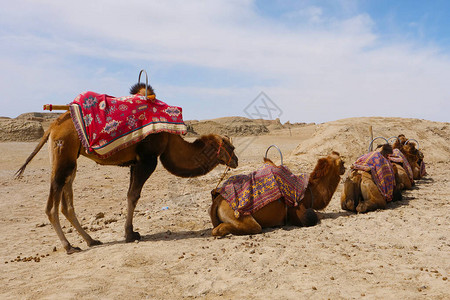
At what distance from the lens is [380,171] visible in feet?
26.0

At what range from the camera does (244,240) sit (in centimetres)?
602

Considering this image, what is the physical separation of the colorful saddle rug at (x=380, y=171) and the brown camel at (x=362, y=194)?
78 mm

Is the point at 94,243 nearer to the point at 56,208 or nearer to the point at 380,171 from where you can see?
the point at 56,208

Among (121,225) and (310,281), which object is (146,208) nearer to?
(121,225)

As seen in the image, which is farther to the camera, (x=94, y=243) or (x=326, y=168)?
(x=326, y=168)

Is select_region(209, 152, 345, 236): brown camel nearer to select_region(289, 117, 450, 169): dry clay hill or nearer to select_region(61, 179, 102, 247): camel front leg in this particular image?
select_region(61, 179, 102, 247): camel front leg

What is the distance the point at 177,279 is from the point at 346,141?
1300cm

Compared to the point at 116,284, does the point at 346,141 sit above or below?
above

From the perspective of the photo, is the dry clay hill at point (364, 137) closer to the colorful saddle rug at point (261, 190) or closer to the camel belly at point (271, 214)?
the colorful saddle rug at point (261, 190)

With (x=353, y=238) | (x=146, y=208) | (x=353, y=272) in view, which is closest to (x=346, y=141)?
(x=146, y=208)

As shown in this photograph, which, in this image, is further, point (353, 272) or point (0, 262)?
point (0, 262)

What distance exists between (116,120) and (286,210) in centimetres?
333

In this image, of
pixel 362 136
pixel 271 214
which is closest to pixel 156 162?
pixel 271 214

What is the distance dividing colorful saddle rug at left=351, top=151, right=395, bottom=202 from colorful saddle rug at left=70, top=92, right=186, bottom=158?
395cm
